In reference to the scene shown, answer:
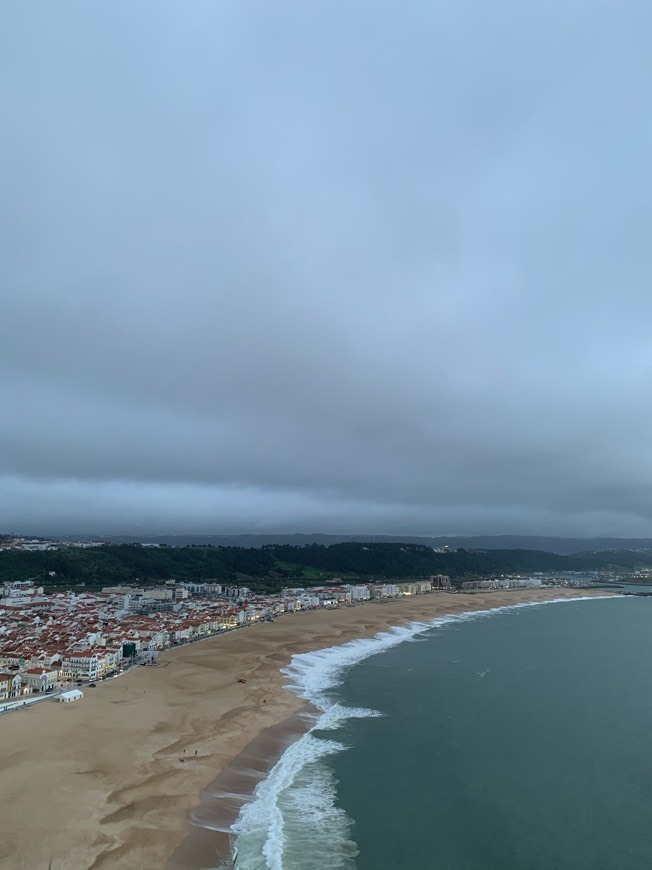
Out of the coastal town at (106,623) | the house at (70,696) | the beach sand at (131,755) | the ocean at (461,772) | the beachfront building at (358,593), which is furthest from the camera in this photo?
the beachfront building at (358,593)

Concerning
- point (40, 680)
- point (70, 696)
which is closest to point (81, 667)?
point (40, 680)

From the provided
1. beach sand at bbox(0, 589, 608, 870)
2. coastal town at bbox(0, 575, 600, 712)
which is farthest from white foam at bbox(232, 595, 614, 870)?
coastal town at bbox(0, 575, 600, 712)

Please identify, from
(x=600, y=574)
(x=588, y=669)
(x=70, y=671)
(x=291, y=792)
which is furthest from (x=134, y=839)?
(x=600, y=574)

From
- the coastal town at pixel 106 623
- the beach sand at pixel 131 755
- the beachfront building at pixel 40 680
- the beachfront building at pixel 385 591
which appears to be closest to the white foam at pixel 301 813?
the beach sand at pixel 131 755

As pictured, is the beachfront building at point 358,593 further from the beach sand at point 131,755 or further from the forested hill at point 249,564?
the beach sand at point 131,755

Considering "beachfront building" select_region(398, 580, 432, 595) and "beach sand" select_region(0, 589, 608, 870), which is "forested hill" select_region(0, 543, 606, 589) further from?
"beach sand" select_region(0, 589, 608, 870)

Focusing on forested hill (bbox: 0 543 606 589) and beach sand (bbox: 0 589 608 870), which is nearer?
beach sand (bbox: 0 589 608 870)
